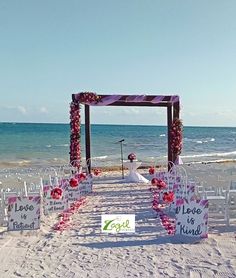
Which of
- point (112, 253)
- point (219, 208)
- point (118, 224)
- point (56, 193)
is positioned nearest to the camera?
point (112, 253)

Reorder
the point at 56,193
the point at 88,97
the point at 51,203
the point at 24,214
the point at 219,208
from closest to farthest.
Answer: the point at 24,214
the point at 219,208
the point at 56,193
the point at 51,203
the point at 88,97

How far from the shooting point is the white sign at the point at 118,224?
712 cm

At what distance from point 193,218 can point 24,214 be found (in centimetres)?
270

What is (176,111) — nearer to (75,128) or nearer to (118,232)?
(75,128)

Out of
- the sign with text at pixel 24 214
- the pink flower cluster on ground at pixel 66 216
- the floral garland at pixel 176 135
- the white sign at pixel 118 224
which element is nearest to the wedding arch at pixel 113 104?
the floral garland at pixel 176 135

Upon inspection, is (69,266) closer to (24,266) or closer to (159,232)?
(24,266)

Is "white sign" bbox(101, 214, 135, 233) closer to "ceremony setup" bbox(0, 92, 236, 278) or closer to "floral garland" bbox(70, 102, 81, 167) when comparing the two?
"ceremony setup" bbox(0, 92, 236, 278)

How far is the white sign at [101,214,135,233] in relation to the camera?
23.4 feet

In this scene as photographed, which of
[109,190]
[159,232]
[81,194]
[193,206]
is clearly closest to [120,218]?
[159,232]

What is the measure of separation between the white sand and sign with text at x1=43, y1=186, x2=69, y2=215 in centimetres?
37

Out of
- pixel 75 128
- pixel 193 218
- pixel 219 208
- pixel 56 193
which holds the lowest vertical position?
pixel 219 208

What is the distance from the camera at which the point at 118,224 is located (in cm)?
735

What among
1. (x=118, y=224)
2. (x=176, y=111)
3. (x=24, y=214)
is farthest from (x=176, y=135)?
(x=24, y=214)

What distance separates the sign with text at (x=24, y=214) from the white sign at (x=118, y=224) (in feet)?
3.73
